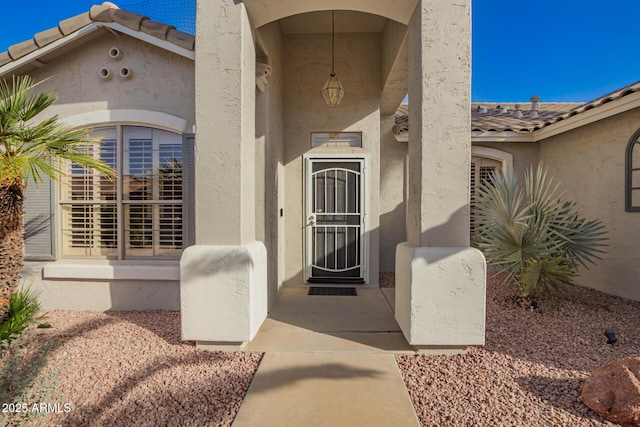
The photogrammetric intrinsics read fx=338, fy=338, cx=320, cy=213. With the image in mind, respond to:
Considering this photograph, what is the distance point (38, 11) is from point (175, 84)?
7.92 metres

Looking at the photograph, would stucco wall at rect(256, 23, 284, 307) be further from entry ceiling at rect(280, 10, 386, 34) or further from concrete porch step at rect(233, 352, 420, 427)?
concrete porch step at rect(233, 352, 420, 427)

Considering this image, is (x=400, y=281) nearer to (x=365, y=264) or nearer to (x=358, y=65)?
(x=365, y=264)

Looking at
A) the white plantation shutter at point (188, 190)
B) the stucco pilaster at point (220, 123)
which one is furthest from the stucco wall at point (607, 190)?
the white plantation shutter at point (188, 190)

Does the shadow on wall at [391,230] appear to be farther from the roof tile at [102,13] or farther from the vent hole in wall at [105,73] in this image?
the roof tile at [102,13]

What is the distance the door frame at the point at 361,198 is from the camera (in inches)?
275

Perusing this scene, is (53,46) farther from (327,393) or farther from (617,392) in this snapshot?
(617,392)

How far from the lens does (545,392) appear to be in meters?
3.09

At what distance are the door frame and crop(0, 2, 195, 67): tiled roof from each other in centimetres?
307

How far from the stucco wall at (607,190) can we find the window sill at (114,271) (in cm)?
780

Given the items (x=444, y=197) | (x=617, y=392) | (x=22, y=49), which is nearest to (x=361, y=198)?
(x=444, y=197)

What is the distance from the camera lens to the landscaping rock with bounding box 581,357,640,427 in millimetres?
2664

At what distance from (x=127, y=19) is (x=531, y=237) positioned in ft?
22.6

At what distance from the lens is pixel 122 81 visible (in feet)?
17.8

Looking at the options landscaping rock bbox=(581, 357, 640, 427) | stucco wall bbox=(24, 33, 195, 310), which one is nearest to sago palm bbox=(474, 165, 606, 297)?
landscaping rock bbox=(581, 357, 640, 427)
